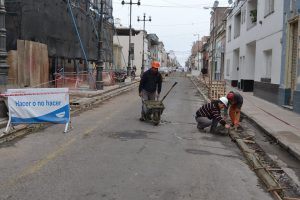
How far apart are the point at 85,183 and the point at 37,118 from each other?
5306 millimetres

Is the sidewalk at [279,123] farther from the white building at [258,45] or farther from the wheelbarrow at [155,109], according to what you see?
the wheelbarrow at [155,109]

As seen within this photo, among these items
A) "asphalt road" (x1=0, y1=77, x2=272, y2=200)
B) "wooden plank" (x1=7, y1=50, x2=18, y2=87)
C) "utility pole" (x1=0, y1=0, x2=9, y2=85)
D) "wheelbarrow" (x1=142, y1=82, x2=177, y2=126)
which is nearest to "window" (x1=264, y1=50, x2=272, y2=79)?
"wheelbarrow" (x1=142, y1=82, x2=177, y2=126)

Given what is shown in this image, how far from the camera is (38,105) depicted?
11641 millimetres

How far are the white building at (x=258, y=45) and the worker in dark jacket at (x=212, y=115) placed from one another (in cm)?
942

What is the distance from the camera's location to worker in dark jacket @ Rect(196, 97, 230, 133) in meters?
11.8

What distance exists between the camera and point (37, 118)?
460 inches

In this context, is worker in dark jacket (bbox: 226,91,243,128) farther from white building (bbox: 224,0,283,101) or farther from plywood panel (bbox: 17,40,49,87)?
plywood panel (bbox: 17,40,49,87)

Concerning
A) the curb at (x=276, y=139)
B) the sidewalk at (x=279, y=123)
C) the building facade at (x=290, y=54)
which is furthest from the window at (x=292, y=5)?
the curb at (x=276, y=139)

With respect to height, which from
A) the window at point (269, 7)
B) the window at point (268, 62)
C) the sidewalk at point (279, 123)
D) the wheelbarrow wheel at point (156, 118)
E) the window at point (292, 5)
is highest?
the window at point (269, 7)

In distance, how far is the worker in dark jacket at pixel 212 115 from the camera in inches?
463

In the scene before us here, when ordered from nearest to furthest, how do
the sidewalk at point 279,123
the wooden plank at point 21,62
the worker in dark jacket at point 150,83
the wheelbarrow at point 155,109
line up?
the sidewalk at point 279,123 → the wheelbarrow at point 155,109 → the worker in dark jacket at point 150,83 → the wooden plank at point 21,62

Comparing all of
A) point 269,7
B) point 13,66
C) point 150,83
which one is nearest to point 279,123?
point 150,83

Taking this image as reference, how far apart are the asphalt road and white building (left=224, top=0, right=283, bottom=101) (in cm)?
1067

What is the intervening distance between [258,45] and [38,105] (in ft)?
59.6
